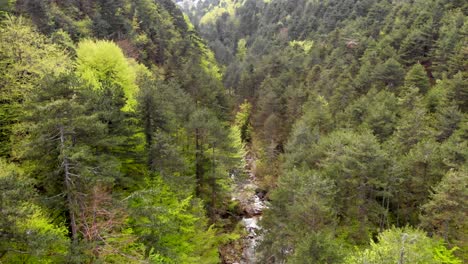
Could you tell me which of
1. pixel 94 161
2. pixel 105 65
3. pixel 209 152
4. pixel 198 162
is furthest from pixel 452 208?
pixel 105 65

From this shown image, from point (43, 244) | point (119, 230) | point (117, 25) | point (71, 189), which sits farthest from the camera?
point (117, 25)

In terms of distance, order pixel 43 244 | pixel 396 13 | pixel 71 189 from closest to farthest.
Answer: pixel 43 244
pixel 71 189
pixel 396 13

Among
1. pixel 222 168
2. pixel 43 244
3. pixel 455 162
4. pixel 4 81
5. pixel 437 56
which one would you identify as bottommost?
pixel 222 168

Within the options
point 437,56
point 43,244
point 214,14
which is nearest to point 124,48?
point 43,244

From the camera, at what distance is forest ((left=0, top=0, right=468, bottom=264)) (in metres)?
15.2

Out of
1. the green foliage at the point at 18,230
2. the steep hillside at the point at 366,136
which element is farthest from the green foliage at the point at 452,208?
the green foliage at the point at 18,230

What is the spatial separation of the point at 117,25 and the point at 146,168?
41.0 meters

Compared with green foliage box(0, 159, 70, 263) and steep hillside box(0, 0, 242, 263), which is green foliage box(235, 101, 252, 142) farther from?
green foliage box(0, 159, 70, 263)

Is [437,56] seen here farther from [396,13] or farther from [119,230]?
[119,230]

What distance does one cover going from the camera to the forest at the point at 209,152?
15.2 m

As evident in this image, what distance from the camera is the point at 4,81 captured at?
21109 mm

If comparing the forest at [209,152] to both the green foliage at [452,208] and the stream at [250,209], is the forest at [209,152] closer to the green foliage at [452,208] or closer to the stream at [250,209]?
the green foliage at [452,208]

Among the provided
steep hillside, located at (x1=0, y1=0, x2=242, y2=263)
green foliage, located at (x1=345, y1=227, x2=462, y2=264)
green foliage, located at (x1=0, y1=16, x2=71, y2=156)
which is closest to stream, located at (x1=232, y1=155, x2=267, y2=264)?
steep hillside, located at (x1=0, y1=0, x2=242, y2=263)

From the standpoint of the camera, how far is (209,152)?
3256cm
